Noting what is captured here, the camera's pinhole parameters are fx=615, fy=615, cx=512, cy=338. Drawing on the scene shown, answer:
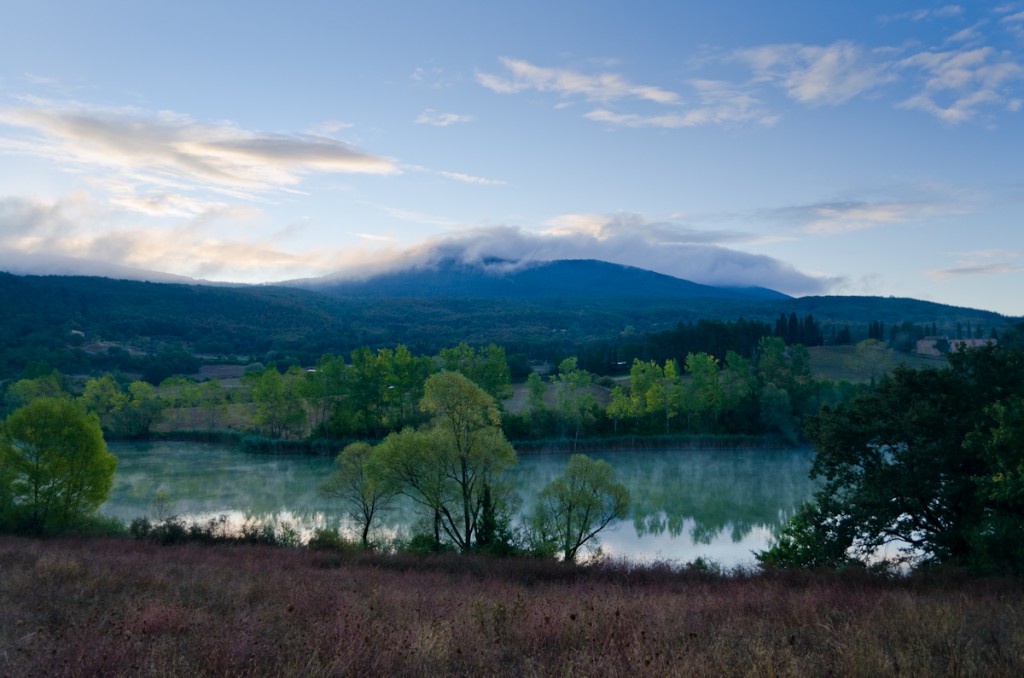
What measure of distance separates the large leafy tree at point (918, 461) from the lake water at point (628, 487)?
325 inches

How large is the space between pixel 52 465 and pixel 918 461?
1366 inches

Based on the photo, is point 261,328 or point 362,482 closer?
point 362,482

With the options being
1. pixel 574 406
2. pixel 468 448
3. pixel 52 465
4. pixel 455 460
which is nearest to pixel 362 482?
pixel 455 460

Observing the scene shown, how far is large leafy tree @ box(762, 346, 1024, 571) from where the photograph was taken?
17812mm

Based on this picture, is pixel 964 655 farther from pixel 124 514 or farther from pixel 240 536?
pixel 124 514

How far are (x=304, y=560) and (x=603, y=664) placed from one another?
51.9 ft

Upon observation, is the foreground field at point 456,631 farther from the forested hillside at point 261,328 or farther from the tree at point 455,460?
the forested hillside at point 261,328

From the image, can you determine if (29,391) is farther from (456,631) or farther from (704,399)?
(456,631)

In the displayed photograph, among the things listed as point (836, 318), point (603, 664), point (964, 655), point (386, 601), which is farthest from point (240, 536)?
point (836, 318)

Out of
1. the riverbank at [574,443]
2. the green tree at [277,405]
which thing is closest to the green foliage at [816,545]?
the riverbank at [574,443]

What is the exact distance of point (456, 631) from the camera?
25.6 feet

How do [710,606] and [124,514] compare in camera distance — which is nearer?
[710,606]

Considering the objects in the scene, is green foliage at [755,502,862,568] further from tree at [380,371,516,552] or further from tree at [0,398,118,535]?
tree at [0,398,118,535]

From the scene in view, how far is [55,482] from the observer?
92.7 ft
